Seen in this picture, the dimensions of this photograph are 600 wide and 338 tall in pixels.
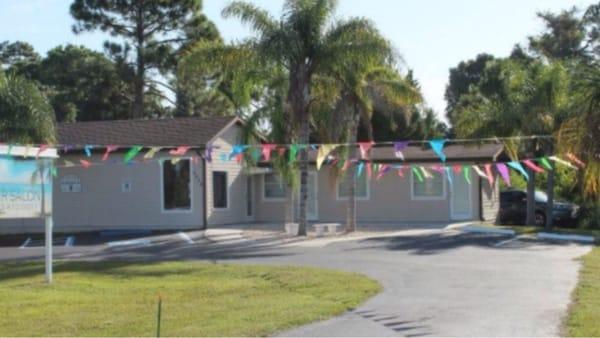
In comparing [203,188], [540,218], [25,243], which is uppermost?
[203,188]

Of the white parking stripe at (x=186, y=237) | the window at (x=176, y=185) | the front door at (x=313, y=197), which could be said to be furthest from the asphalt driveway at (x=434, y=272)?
the front door at (x=313, y=197)

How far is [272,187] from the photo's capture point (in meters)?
31.5

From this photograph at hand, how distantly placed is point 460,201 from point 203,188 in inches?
373

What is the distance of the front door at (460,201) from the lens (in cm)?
2889

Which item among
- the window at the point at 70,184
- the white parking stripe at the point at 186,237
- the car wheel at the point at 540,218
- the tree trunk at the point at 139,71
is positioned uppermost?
the tree trunk at the point at 139,71

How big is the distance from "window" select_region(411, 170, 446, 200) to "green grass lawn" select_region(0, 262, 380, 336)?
1439 centimetres

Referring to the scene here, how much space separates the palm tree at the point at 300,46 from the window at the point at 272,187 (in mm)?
8403

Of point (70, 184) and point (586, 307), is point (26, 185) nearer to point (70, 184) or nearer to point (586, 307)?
point (586, 307)

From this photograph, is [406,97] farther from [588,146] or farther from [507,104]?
[588,146]

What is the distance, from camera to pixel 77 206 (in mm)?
28141

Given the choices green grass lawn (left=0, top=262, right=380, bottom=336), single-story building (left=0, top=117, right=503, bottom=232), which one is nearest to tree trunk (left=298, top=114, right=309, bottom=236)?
single-story building (left=0, top=117, right=503, bottom=232)

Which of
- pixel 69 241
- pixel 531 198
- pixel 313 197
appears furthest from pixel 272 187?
pixel 531 198

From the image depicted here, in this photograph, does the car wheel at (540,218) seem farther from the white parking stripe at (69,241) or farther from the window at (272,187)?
the white parking stripe at (69,241)

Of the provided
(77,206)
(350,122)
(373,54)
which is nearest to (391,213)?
(350,122)
